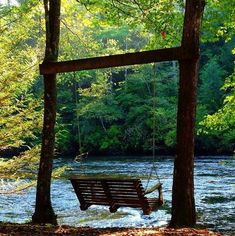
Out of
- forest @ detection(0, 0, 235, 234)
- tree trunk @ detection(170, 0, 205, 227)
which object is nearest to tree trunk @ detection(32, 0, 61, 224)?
forest @ detection(0, 0, 235, 234)

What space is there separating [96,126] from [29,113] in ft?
118

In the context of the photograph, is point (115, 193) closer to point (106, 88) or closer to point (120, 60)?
point (120, 60)

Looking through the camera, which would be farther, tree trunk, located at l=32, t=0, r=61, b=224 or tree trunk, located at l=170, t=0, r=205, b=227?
tree trunk, located at l=32, t=0, r=61, b=224

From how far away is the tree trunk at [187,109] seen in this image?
7.72 m

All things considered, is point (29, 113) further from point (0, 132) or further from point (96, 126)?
point (96, 126)

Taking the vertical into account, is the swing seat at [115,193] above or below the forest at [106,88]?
below

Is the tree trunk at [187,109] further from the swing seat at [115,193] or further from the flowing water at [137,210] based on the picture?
the flowing water at [137,210]

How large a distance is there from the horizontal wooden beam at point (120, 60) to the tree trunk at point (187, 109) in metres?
0.19

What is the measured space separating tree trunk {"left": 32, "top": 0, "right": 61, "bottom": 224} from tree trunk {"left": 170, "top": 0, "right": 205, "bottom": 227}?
2.75 m

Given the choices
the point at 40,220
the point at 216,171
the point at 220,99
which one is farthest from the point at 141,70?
the point at 40,220

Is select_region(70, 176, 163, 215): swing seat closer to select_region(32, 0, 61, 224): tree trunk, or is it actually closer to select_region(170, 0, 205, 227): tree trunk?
select_region(32, 0, 61, 224): tree trunk

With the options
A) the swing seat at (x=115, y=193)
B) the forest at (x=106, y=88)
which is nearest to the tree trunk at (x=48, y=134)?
the forest at (x=106, y=88)

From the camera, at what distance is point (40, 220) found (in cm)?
896

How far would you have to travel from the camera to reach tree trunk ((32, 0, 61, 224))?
29.4 feet
